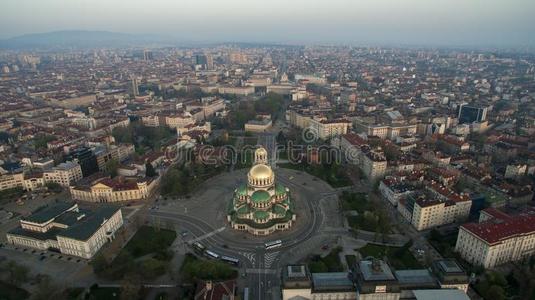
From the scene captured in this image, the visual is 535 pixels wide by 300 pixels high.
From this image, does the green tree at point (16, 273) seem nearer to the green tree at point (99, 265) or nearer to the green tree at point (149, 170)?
the green tree at point (99, 265)

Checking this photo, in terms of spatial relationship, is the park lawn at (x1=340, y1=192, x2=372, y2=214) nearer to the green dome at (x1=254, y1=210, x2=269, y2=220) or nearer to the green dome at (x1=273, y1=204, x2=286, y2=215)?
the green dome at (x1=273, y1=204, x2=286, y2=215)

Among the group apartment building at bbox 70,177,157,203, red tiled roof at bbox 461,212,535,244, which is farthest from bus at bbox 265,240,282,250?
apartment building at bbox 70,177,157,203

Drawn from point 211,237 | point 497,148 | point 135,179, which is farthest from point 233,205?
point 497,148

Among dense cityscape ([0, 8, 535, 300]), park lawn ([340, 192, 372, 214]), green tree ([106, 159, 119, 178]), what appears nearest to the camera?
dense cityscape ([0, 8, 535, 300])

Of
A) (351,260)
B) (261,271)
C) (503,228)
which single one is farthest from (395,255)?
(261,271)

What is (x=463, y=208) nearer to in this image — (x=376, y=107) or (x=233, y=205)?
(x=233, y=205)
